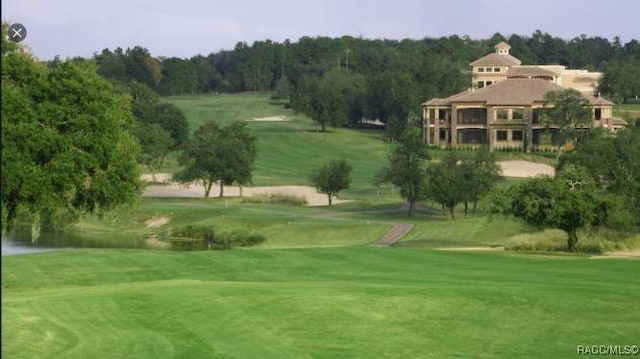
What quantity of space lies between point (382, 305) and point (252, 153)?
71.0 meters

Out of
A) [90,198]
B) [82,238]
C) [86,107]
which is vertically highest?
[86,107]

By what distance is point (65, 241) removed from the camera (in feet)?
225

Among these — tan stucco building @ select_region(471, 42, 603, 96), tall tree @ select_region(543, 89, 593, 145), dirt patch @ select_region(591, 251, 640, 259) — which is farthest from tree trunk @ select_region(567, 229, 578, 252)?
tan stucco building @ select_region(471, 42, 603, 96)

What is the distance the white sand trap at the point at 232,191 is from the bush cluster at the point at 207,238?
19.1m

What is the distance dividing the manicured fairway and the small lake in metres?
27.6

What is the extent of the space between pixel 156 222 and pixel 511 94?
65860mm

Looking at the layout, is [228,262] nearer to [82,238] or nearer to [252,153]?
[82,238]

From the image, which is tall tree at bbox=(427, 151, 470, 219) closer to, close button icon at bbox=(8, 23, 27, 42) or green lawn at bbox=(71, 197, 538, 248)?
green lawn at bbox=(71, 197, 538, 248)

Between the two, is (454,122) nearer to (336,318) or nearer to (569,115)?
(569,115)

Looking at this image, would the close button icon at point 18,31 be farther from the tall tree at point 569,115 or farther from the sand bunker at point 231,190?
the tall tree at point 569,115

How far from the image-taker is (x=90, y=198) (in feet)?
131

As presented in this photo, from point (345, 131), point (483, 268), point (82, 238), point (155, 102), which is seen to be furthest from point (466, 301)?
point (345, 131)

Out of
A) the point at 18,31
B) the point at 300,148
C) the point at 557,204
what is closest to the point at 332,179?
the point at 557,204

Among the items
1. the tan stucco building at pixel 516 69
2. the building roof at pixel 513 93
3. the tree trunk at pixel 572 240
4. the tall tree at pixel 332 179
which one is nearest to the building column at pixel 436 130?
the building roof at pixel 513 93
